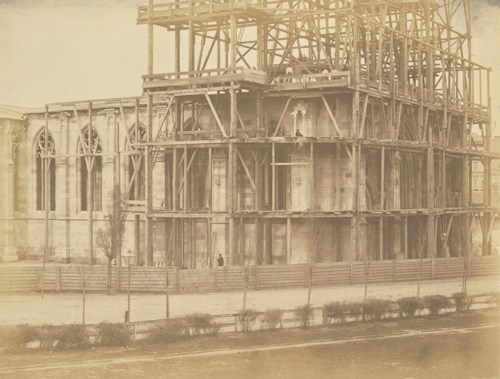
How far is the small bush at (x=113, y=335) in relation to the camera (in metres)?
31.7

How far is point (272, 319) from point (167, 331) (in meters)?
4.18

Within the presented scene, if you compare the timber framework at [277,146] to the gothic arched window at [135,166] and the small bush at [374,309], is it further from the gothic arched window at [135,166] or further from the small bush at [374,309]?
the small bush at [374,309]

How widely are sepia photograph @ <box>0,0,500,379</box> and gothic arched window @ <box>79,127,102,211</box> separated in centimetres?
16

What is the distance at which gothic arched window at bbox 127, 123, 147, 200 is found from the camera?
5957 centimetres

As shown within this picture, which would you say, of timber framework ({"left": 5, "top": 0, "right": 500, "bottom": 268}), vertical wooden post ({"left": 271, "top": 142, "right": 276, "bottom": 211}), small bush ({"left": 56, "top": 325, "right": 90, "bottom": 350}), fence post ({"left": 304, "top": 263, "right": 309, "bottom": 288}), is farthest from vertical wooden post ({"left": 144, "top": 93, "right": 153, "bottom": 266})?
small bush ({"left": 56, "top": 325, "right": 90, "bottom": 350})

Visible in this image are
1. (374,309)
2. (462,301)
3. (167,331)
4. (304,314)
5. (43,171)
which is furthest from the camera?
(43,171)

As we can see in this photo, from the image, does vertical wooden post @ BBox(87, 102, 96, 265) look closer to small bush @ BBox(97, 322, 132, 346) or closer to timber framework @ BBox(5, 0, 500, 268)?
timber framework @ BBox(5, 0, 500, 268)

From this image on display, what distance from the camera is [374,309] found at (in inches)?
1470

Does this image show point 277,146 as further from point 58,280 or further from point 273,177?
point 58,280

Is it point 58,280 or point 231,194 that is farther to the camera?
point 231,194

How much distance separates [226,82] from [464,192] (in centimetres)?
2055

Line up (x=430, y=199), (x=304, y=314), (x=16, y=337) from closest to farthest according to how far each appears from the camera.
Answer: (x=16, y=337) → (x=304, y=314) → (x=430, y=199)

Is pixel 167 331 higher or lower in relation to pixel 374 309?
lower

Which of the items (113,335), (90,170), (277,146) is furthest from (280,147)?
(113,335)
